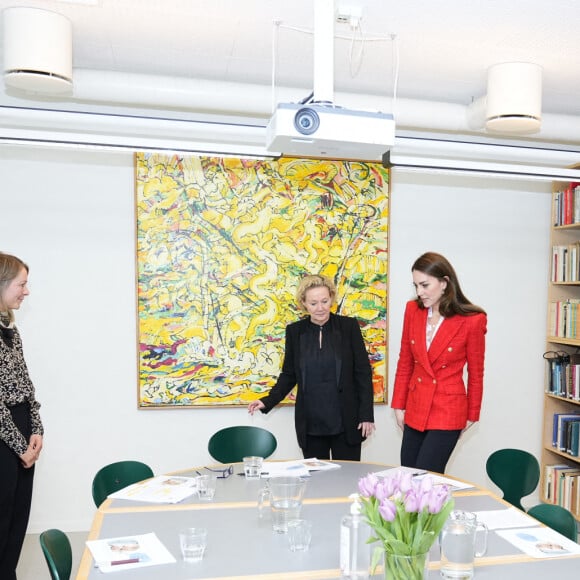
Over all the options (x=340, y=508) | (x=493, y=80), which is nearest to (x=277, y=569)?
(x=340, y=508)

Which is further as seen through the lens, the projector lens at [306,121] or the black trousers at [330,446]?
the black trousers at [330,446]

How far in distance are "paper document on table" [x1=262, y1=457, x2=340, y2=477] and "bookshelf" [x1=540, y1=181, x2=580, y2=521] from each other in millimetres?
2396

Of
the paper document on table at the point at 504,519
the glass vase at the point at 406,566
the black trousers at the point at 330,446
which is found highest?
the glass vase at the point at 406,566

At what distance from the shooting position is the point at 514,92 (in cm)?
340

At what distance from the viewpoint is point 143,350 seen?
4074 mm

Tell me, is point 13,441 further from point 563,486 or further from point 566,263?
point 566,263

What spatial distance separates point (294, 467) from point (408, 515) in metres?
1.37

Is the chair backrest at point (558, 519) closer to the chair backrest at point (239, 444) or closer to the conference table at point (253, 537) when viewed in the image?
the conference table at point (253, 537)

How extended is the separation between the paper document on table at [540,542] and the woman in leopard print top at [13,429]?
2.10 meters

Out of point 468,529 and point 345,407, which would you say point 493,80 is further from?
point 468,529

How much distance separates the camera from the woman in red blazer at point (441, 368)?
311 cm

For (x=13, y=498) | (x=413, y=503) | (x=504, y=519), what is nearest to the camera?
(x=413, y=503)

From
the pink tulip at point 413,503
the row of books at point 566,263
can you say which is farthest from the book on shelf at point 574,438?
the pink tulip at point 413,503

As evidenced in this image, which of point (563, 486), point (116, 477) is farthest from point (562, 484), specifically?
point (116, 477)
